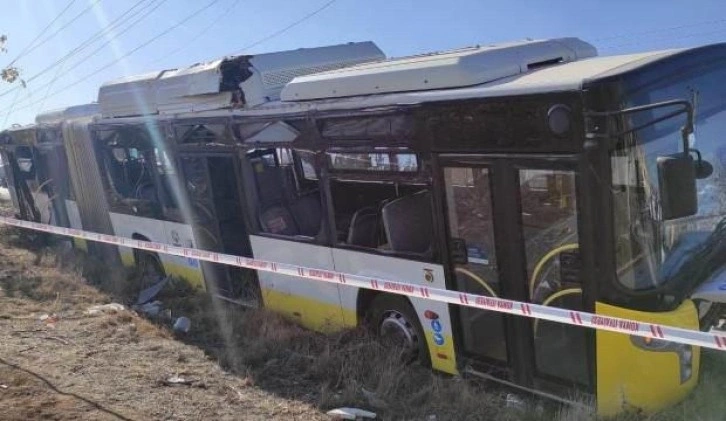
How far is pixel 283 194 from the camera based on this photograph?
716cm

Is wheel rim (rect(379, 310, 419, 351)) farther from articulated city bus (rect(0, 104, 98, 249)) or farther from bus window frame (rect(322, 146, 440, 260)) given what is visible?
articulated city bus (rect(0, 104, 98, 249))

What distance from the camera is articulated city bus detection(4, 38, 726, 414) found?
4.10 m

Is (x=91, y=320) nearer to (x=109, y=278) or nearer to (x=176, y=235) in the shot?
(x=176, y=235)

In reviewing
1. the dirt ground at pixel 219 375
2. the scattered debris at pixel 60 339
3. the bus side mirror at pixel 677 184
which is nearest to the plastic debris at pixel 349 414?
the dirt ground at pixel 219 375

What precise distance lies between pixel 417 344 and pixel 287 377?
1.16 meters

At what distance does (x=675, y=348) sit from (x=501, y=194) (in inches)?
58.5

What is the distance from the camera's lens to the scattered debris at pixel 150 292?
870cm

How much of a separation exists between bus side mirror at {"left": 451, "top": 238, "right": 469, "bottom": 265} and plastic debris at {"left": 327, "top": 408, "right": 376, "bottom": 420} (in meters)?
1.31

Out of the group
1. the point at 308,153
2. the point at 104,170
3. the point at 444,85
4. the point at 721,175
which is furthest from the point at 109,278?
the point at 721,175

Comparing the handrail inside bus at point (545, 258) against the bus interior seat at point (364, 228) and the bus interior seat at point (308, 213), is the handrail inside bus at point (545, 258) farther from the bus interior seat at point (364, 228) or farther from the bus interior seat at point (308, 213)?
the bus interior seat at point (308, 213)

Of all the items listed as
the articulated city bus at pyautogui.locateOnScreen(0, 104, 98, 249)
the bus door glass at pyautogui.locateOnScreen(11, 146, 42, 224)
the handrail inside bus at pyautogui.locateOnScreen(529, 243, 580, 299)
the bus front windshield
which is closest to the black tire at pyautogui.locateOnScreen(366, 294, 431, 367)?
the handrail inside bus at pyautogui.locateOnScreen(529, 243, 580, 299)

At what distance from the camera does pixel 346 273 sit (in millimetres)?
6113

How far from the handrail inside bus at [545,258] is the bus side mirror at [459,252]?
0.58 meters

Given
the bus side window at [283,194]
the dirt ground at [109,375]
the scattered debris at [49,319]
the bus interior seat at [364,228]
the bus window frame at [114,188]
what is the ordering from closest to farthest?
the dirt ground at [109,375] < the bus interior seat at [364,228] < the bus side window at [283,194] < the scattered debris at [49,319] < the bus window frame at [114,188]
